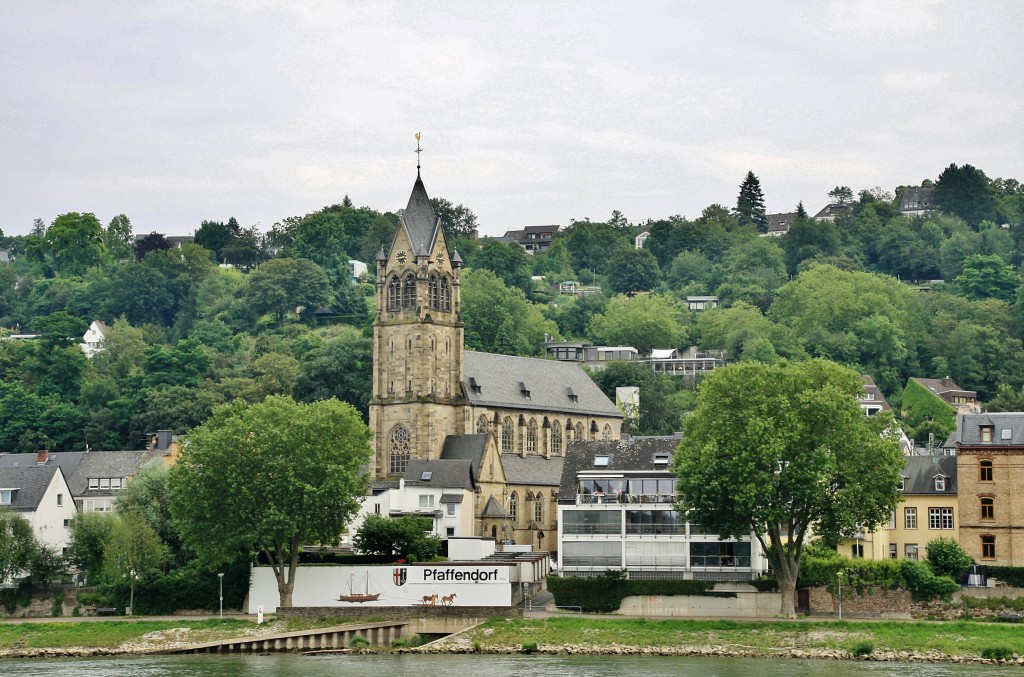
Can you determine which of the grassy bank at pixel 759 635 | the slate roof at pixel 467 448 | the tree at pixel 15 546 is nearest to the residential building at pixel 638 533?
the grassy bank at pixel 759 635

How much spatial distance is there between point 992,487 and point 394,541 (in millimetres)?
30651

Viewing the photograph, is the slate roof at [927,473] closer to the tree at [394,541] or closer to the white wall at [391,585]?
the white wall at [391,585]

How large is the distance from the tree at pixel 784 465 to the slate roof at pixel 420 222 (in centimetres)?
3544

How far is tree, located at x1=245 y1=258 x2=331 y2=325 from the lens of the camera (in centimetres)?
18412

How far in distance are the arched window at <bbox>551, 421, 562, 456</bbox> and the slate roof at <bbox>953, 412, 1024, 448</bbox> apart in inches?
1480

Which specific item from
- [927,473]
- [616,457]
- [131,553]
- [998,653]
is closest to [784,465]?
[998,653]

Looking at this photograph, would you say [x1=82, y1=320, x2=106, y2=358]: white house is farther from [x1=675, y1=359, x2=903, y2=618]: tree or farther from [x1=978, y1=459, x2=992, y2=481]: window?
[x1=978, y1=459, x2=992, y2=481]: window

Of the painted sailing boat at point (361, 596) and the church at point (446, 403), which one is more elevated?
the church at point (446, 403)

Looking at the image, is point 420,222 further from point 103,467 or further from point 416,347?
point 103,467

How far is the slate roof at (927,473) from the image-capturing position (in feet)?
303

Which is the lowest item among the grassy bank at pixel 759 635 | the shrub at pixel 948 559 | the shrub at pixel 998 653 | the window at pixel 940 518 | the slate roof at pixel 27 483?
the shrub at pixel 998 653

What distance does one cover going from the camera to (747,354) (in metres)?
168

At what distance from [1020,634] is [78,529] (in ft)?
160

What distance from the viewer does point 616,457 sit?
310ft
